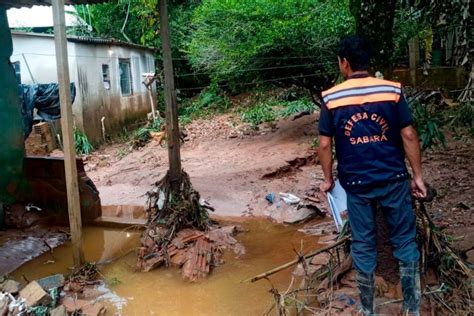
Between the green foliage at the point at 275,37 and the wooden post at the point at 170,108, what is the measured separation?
4.87m

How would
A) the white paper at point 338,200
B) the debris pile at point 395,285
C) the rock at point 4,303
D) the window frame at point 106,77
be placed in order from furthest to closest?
the window frame at point 106,77 → the white paper at point 338,200 → the rock at point 4,303 → the debris pile at point 395,285

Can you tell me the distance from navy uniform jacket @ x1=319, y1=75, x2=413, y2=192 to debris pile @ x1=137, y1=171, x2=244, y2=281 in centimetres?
283

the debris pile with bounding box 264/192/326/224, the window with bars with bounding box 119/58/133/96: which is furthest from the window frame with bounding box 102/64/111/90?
the debris pile with bounding box 264/192/326/224

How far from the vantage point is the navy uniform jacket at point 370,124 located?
3.04 metres

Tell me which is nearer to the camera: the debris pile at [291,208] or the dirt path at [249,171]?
the dirt path at [249,171]

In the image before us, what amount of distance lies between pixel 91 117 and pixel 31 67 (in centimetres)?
226

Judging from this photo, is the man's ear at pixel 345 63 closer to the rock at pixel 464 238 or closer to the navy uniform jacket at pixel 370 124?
the navy uniform jacket at pixel 370 124

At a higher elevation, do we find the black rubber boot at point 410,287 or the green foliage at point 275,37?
the green foliage at point 275,37

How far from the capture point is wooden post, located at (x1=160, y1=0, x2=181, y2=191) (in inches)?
242

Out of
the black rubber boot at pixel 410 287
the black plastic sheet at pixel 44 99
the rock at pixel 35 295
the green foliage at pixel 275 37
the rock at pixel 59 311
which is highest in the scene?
the green foliage at pixel 275 37

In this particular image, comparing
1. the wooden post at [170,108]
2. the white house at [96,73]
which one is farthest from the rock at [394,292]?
the white house at [96,73]

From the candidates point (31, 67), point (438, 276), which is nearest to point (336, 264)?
point (438, 276)

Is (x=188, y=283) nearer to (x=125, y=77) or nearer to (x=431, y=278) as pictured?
(x=431, y=278)

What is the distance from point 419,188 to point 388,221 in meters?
0.29
